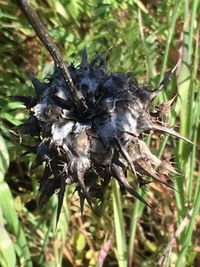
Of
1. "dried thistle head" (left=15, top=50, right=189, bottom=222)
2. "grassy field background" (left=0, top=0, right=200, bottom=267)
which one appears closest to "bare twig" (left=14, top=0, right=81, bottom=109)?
"dried thistle head" (left=15, top=50, right=189, bottom=222)

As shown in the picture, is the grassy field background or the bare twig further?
the grassy field background

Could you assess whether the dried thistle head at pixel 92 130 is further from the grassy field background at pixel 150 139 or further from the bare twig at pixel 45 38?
the grassy field background at pixel 150 139

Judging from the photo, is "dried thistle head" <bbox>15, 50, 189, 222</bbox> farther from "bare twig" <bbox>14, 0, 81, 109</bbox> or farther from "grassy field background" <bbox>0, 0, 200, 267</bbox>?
"grassy field background" <bbox>0, 0, 200, 267</bbox>

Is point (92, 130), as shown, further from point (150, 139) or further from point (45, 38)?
point (150, 139)

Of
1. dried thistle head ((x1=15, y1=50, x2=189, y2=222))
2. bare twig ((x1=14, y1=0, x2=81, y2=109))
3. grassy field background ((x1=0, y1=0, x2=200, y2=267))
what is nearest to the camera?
bare twig ((x1=14, y1=0, x2=81, y2=109))

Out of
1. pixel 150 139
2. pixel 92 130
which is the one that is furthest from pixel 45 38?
pixel 150 139

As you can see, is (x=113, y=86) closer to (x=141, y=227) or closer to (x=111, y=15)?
(x=111, y=15)

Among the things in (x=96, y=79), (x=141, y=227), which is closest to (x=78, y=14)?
(x=141, y=227)
